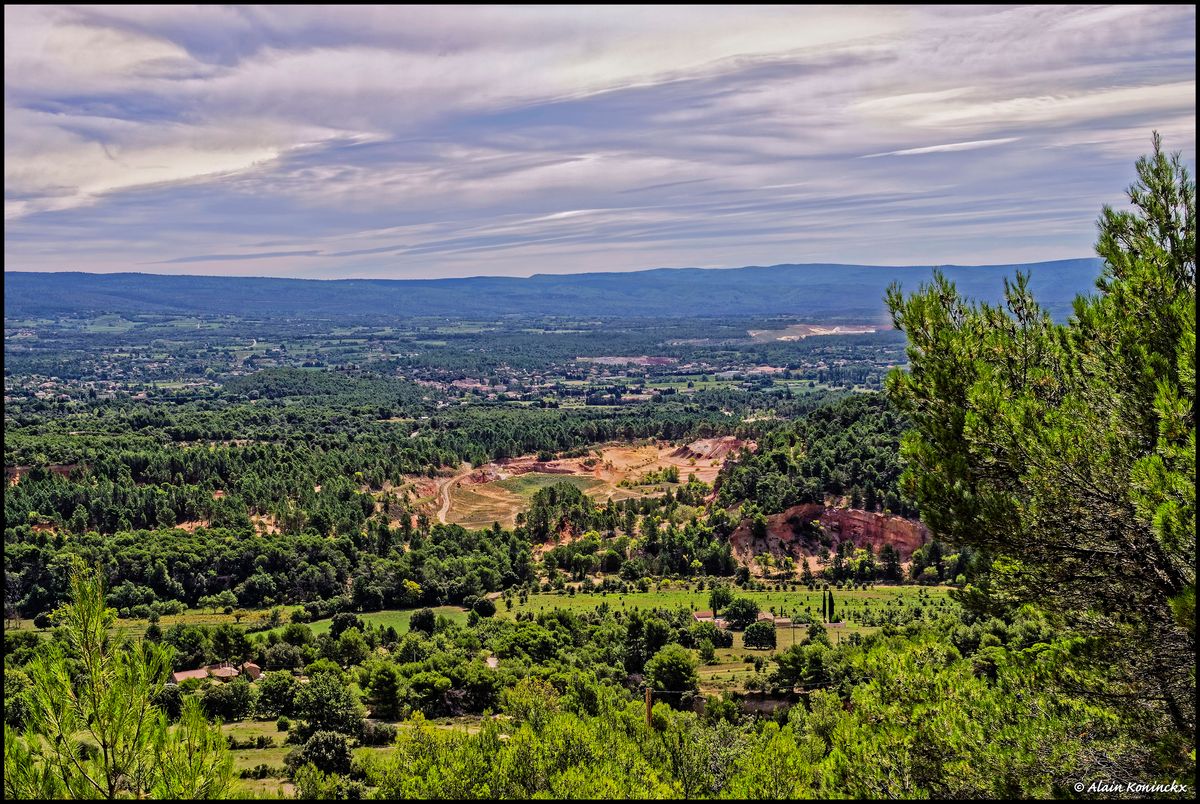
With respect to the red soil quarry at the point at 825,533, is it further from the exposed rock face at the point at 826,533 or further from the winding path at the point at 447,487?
the winding path at the point at 447,487

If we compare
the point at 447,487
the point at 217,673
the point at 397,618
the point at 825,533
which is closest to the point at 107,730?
the point at 217,673

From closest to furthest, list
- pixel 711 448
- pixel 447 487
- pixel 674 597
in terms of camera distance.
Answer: pixel 674 597 → pixel 447 487 → pixel 711 448

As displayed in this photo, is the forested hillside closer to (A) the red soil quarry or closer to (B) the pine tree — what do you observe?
(B) the pine tree

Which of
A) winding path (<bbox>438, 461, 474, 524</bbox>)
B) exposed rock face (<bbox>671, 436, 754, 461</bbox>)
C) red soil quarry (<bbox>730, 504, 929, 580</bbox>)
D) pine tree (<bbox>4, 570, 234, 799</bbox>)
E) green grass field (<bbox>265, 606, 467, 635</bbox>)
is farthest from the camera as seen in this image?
exposed rock face (<bbox>671, 436, 754, 461</bbox>)

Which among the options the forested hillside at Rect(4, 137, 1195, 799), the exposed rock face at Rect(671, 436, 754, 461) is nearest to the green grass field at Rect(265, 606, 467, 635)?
the forested hillside at Rect(4, 137, 1195, 799)

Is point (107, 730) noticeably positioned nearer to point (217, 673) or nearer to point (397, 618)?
point (217, 673)

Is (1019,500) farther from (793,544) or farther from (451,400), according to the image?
(451,400)

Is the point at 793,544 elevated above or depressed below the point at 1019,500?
below

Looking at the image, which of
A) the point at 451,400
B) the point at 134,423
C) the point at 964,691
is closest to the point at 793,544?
the point at 964,691

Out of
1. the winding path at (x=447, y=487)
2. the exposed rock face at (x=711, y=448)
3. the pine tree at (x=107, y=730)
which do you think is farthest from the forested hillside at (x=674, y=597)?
the exposed rock face at (x=711, y=448)
